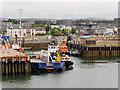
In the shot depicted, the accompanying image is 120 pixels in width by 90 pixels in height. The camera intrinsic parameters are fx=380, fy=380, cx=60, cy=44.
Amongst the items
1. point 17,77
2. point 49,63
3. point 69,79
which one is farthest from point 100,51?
point 17,77

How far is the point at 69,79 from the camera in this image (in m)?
30.1

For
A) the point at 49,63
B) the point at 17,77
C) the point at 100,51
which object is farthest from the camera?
the point at 100,51

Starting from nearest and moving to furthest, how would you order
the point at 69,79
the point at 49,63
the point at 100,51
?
the point at 69,79
the point at 49,63
the point at 100,51

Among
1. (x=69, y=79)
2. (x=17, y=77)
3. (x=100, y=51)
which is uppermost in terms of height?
(x=100, y=51)

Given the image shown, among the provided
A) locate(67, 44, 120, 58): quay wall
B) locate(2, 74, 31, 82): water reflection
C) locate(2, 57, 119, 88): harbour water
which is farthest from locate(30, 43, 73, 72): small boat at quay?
locate(67, 44, 120, 58): quay wall

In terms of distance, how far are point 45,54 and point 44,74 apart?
12.5 feet

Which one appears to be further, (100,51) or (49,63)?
(100,51)

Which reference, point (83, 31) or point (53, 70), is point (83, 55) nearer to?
point (53, 70)

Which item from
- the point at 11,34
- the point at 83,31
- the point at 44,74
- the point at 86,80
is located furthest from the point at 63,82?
the point at 83,31

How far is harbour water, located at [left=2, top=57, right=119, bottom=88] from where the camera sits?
27.5 meters

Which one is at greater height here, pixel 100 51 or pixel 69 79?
pixel 100 51

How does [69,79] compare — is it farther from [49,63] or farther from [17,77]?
[49,63]

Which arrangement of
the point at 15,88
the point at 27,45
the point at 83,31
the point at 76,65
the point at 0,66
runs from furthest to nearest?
1. the point at 83,31
2. the point at 27,45
3. the point at 76,65
4. the point at 0,66
5. the point at 15,88

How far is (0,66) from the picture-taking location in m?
32.0
